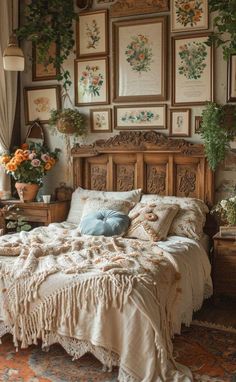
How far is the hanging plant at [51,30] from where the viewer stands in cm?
460

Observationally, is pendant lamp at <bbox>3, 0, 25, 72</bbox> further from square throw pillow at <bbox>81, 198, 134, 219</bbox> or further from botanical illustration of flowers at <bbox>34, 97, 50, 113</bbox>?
square throw pillow at <bbox>81, 198, 134, 219</bbox>

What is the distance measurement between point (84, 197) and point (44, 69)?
1486 mm

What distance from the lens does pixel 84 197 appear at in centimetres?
442

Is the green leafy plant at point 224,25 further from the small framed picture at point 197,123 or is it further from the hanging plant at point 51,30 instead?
the hanging plant at point 51,30

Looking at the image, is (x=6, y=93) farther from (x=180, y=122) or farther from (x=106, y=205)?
(x=180, y=122)

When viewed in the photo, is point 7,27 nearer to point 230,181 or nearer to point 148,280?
point 230,181

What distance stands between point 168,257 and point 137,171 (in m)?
1.46

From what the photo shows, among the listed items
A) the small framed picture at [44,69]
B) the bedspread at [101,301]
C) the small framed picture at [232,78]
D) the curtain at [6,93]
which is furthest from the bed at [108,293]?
the small framed picture at [44,69]

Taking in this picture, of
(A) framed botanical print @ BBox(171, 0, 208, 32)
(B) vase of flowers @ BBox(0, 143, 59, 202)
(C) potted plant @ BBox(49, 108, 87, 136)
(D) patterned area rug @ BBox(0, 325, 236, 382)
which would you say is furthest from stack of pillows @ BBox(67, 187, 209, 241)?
(A) framed botanical print @ BBox(171, 0, 208, 32)

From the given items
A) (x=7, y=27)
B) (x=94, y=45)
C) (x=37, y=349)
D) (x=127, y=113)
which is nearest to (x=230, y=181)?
(x=127, y=113)

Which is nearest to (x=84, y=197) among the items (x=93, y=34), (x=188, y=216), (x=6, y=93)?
(x=188, y=216)

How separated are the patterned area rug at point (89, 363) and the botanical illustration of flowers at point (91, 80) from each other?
2585mm

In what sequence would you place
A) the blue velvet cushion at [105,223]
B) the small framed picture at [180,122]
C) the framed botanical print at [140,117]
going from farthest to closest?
the framed botanical print at [140,117], the small framed picture at [180,122], the blue velvet cushion at [105,223]

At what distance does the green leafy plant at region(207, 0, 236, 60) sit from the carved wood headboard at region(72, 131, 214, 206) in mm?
898
